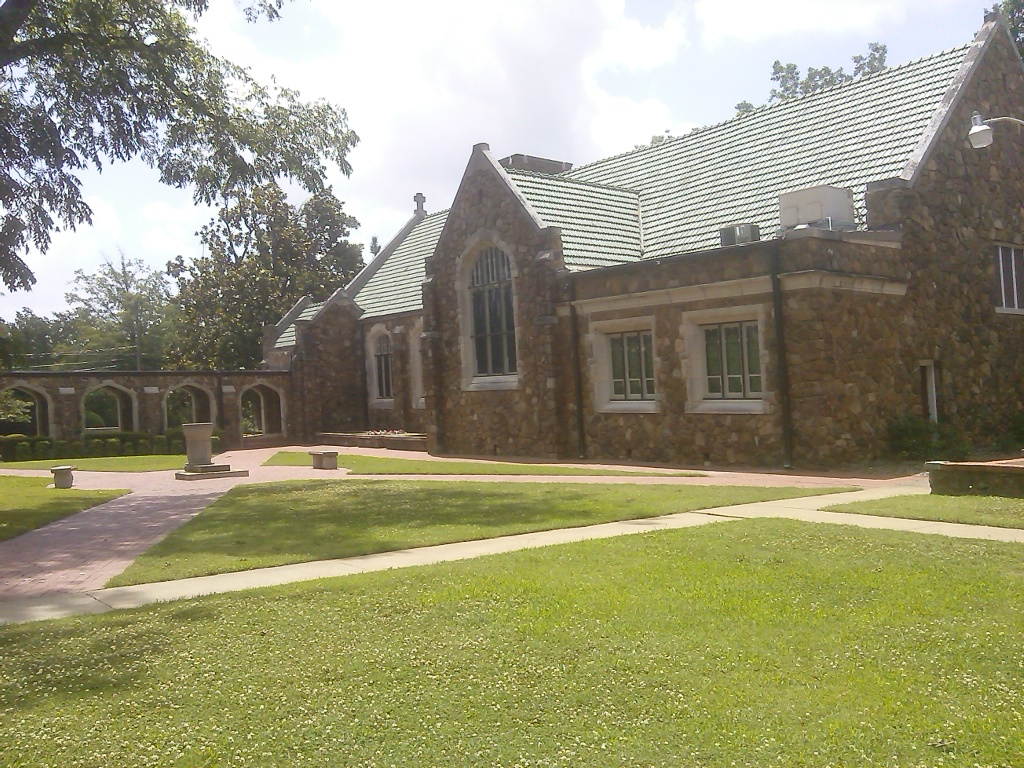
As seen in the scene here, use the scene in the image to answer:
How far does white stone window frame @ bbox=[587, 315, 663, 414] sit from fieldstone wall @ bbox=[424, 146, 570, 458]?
3.41 ft

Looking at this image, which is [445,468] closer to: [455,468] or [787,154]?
[455,468]

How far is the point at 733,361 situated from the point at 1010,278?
25.6 ft

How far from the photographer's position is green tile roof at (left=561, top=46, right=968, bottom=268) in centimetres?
2128

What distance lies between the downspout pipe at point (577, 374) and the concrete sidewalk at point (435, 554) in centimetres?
990

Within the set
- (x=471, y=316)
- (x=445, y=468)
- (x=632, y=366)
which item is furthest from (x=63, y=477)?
(x=632, y=366)

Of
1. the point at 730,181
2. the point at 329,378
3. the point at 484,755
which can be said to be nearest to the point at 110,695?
the point at 484,755

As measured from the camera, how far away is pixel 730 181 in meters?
24.2

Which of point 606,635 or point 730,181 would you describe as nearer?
point 606,635

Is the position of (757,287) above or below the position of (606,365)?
above

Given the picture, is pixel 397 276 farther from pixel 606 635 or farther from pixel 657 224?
pixel 606 635

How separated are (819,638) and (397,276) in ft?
107

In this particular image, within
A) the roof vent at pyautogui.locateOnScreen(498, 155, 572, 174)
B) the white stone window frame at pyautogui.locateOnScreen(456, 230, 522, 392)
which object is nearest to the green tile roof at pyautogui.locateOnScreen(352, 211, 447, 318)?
the roof vent at pyautogui.locateOnScreen(498, 155, 572, 174)

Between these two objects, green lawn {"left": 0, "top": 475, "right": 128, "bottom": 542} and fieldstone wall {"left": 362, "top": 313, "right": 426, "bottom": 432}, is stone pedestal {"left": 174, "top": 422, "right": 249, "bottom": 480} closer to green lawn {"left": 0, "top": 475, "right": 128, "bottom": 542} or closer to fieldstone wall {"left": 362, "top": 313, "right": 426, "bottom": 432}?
green lawn {"left": 0, "top": 475, "right": 128, "bottom": 542}

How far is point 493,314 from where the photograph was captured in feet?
86.5
